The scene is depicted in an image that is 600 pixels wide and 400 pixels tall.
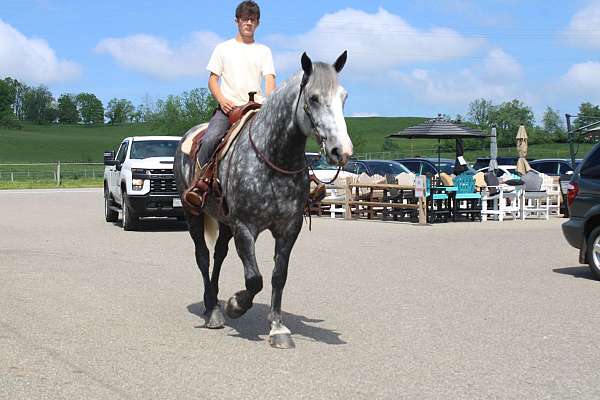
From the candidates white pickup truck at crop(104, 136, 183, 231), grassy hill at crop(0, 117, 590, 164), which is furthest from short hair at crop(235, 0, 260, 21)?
grassy hill at crop(0, 117, 590, 164)

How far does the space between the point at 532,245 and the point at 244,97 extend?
960 centimetres

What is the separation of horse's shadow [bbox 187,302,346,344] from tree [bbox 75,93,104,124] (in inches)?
6180

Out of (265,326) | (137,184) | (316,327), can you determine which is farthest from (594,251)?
(137,184)

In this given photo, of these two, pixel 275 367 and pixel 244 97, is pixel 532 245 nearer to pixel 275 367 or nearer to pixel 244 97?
pixel 244 97

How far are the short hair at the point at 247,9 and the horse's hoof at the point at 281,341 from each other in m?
Answer: 2.82

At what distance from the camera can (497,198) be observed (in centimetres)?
2328

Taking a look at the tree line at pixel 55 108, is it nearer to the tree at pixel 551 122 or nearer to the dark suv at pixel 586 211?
the tree at pixel 551 122

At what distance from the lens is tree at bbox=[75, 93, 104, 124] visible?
161 meters

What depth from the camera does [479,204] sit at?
23.8m

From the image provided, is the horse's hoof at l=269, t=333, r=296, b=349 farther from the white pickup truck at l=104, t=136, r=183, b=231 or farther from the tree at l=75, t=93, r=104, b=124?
the tree at l=75, t=93, r=104, b=124

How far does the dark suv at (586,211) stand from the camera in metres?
11.6

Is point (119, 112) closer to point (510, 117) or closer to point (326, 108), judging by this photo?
point (510, 117)

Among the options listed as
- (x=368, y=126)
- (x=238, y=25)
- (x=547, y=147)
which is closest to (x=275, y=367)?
(x=238, y=25)

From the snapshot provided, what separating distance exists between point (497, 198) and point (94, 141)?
107158mm
